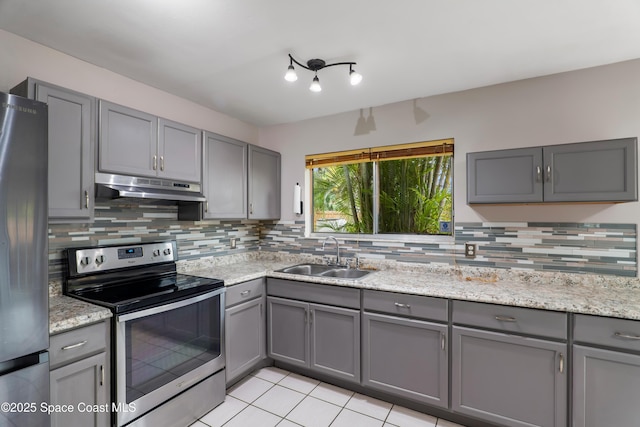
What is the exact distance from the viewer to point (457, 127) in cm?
264

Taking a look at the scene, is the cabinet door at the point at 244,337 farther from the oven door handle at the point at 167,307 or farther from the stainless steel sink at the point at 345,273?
the stainless steel sink at the point at 345,273

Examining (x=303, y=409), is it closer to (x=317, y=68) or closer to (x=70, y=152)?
(x=70, y=152)

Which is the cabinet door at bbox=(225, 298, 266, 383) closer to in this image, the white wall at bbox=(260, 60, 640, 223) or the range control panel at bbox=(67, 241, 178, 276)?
the range control panel at bbox=(67, 241, 178, 276)

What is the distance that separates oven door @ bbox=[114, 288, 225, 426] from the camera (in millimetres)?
1713

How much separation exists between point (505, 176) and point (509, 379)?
4.38ft

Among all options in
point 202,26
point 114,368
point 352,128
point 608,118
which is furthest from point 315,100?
point 114,368

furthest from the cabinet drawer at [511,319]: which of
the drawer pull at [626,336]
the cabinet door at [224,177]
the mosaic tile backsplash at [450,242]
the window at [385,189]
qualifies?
the cabinet door at [224,177]

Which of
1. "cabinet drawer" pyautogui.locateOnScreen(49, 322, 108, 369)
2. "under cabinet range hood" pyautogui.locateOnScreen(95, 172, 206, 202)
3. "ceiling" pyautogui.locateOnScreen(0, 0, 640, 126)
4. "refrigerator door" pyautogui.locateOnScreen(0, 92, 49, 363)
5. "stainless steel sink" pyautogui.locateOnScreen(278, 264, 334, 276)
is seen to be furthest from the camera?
"stainless steel sink" pyautogui.locateOnScreen(278, 264, 334, 276)

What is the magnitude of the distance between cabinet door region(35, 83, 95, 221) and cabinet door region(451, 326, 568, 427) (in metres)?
2.50

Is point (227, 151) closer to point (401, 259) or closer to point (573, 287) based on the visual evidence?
point (401, 259)

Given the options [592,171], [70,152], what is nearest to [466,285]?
[592,171]

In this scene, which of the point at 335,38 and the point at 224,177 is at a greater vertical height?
the point at 335,38

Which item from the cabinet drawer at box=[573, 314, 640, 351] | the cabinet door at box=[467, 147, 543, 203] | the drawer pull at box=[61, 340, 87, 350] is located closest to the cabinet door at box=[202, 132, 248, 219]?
the drawer pull at box=[61, 340, 87, 350]

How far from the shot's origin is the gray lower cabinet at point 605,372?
63.5 inches
